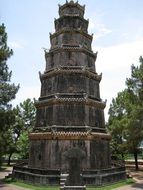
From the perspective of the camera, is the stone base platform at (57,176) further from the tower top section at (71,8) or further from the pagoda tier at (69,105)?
the tower top section at (71,8)

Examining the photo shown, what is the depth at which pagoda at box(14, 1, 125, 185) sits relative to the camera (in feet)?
71.3

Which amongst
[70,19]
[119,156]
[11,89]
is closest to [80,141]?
[11,89]

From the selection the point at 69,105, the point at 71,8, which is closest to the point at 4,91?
the point at 69,105

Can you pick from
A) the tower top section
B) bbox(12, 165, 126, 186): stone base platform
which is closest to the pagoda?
bbox(12, 165, 126, 186): stone base platform

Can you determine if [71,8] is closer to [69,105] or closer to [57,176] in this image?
[69,105]

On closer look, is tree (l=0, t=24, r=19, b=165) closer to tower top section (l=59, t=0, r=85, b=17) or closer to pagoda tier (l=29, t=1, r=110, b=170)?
pagoda tier (l=29, t=1, r=110, b=170)

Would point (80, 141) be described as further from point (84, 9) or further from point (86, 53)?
point (84, 9)

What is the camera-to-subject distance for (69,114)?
76.0 ft

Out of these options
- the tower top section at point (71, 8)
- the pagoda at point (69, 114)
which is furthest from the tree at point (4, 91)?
the tower top section at point (71, 8)

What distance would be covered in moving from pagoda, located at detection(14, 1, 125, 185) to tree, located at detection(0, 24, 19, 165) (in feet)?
8.88

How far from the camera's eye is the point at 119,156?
42062mm

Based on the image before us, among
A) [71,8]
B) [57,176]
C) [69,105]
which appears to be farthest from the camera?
[71,8]

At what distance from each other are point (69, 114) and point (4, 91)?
6.12m

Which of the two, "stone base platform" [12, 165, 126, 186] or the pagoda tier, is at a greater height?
the pagoda tier
